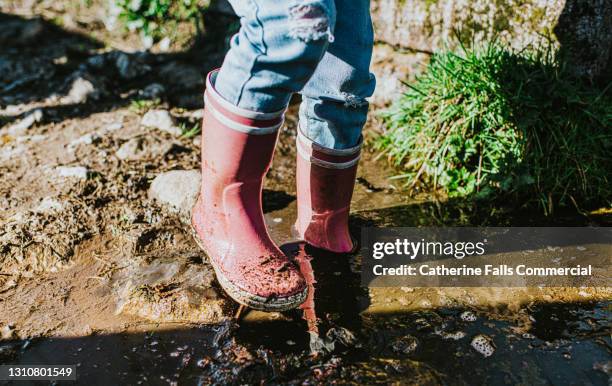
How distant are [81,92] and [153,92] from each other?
426 mm

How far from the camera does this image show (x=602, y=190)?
2727 mm

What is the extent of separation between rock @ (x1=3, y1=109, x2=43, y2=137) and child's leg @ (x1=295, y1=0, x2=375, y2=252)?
1.85 m

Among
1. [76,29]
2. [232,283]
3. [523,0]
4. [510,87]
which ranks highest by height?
[523,0]

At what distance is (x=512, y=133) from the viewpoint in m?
2.78

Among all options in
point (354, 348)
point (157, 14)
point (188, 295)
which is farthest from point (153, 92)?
point (354, 348)

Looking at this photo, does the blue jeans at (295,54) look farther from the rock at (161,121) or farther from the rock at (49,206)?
the rock at (161,121)

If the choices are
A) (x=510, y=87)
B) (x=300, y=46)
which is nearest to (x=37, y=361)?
(x=300, y=46)

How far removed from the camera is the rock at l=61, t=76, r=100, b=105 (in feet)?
11.9

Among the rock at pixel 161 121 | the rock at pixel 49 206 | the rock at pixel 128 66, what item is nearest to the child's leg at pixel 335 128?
the rock at pixel 49 206

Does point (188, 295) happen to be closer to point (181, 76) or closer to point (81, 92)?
point (81, 92)

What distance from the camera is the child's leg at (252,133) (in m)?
1.56

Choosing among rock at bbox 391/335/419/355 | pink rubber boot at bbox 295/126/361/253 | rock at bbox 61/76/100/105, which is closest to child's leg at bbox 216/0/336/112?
pink rubber boot at bbox 295/126/361/253

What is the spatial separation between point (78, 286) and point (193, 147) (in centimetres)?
115

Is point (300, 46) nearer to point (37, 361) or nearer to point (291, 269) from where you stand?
point (291, 269)
